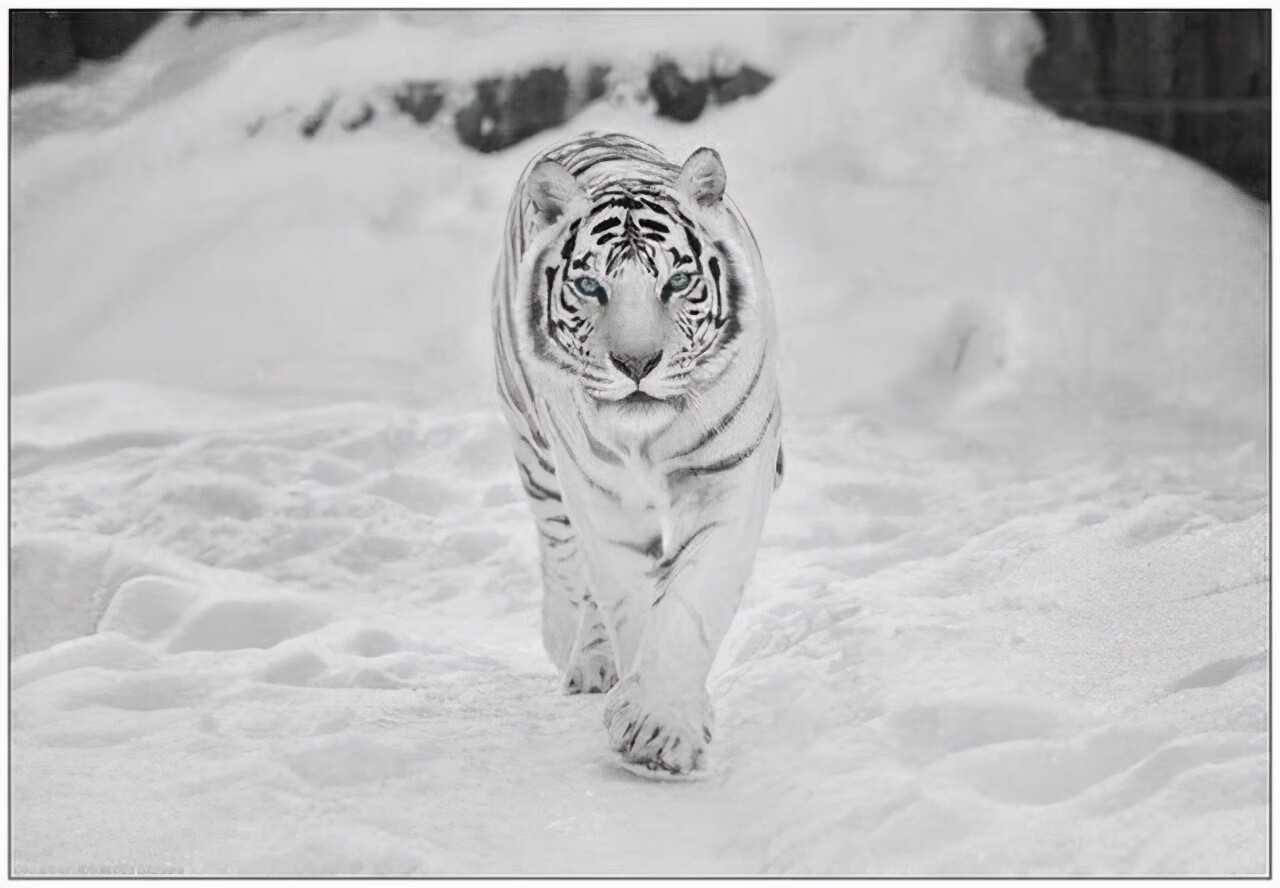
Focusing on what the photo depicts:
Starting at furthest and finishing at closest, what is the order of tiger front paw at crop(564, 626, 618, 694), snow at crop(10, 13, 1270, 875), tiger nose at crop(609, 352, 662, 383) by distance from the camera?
tiger front paw at crop(564, 626, 618, 694) < snow at crop(10, 13, 1270, 875) < tiger nose at crop(609, 352, 662, 383)

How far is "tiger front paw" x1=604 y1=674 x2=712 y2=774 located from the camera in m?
2.71

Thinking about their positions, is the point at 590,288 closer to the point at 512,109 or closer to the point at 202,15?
the point at 512,109

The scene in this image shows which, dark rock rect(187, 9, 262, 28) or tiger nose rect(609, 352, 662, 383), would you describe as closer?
tiger nose rect(609, 352, 662, 383)

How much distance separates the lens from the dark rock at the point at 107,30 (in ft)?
11.1

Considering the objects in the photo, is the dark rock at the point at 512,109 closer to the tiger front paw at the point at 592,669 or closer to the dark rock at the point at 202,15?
the dark rock at the point at 202,15

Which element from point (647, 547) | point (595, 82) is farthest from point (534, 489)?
point (595, 82)

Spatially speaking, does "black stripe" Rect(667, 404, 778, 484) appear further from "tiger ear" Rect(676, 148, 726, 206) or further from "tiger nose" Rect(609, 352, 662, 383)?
"tiger ear" Rect(676, 148, 726, 206)

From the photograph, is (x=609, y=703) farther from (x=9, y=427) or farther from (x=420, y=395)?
(x=9, y=427)

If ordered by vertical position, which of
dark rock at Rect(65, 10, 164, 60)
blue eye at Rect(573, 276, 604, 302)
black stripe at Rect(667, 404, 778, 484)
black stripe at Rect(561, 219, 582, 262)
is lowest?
black stripe at Rect(667, 404, 778, 484)

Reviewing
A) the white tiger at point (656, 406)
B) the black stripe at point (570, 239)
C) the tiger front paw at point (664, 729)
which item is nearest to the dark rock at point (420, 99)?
the white tiger at point (656, 406)

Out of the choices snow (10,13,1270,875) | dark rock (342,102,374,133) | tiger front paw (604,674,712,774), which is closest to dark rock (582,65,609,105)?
snow (10,13,1270,875)

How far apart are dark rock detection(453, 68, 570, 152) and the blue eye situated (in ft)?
2.77

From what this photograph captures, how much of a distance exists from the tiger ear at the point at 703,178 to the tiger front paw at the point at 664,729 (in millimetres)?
811

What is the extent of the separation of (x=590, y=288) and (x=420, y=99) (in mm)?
985
